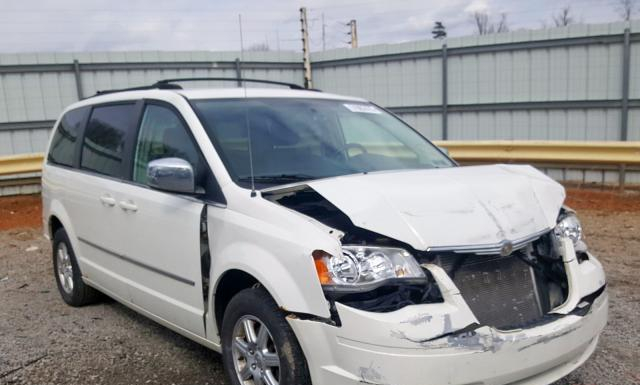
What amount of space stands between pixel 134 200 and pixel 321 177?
4.37 feet

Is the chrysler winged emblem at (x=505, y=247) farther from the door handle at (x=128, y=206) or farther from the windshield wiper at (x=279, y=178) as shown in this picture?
the door handle at (x=128, y=206)

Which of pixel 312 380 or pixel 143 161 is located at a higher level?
pixel 143 161

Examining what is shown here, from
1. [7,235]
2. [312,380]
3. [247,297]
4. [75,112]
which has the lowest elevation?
[7,235]

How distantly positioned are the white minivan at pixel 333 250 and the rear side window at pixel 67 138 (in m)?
1.04

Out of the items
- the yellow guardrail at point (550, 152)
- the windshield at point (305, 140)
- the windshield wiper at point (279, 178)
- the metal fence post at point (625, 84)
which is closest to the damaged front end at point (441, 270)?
the windshield wiper at point (279, 178)

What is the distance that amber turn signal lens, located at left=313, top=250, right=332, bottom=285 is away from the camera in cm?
246

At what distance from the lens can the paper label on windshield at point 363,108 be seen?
14.1 ft

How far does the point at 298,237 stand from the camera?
8.54 feet

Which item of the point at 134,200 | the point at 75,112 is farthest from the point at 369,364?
the point at 75,112

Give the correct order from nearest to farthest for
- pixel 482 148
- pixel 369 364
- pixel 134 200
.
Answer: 1. pixel 369 364
2. pixel 134 200
3. pixel 482 148

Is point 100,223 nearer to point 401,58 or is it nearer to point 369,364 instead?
point 369,364

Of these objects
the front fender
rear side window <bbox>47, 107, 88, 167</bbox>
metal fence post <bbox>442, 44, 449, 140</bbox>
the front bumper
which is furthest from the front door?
metal fence post <bbox>442, 44, 449, 140</bbox>

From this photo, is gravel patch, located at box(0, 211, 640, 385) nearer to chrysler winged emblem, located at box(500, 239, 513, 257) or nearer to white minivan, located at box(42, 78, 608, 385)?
white minivan, located at box(42, 78, 608, 385)

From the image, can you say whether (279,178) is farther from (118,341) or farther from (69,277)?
(69,277)
